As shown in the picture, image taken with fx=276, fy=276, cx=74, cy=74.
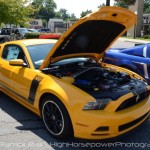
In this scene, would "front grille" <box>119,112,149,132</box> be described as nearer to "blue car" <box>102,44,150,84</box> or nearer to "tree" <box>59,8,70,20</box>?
"blue car" <box>102,44,150,84</box>

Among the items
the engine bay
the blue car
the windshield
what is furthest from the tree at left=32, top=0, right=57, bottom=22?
the engine bay

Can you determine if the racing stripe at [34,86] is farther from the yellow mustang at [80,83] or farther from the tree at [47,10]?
the tree at [47,10]

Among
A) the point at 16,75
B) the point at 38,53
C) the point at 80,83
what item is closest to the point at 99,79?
the point at 80,83

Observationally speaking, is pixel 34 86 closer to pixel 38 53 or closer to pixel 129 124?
pixel 38 53

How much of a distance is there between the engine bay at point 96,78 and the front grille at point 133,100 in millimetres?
87

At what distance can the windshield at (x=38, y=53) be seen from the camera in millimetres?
4813

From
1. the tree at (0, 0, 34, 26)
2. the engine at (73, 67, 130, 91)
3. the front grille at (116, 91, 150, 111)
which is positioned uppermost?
the tree at (0, 0, 34, 26)

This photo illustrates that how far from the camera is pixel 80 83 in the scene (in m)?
4.19

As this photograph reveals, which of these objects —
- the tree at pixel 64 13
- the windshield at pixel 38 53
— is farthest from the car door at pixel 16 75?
the tree at pixel 64 13

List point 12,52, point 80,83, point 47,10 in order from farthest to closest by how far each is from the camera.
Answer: point 47,10 < point 12,52 < point 80,83

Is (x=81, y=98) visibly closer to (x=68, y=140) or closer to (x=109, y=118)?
(x=109, y=118)

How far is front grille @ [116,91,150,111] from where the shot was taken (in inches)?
151

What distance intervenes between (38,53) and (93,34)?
3.45 ft

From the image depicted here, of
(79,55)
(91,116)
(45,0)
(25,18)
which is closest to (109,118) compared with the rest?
(91,116)
